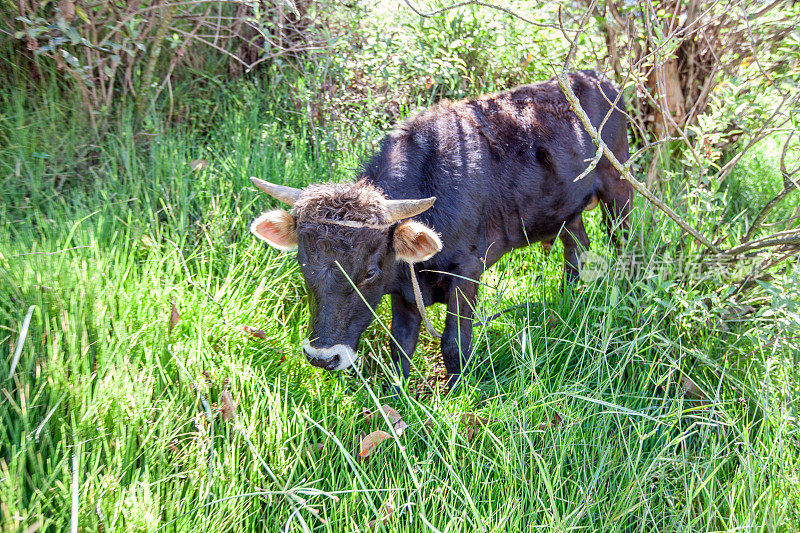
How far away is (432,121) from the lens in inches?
149

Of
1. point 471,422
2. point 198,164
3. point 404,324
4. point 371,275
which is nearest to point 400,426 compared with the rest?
point 471,422

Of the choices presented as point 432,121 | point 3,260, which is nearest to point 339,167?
point 432,121

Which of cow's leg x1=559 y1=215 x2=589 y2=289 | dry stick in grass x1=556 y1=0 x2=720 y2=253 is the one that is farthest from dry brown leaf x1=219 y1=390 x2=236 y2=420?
cow's leg x1=559 y1=215 x2=589 y2=289

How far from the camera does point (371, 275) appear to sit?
10.2ft

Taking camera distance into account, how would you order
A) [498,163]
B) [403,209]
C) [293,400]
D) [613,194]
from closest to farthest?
1. [293,400]
2. [403,209]
3. [498,163]
4. [613,194]

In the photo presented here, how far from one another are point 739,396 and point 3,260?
3853 mm

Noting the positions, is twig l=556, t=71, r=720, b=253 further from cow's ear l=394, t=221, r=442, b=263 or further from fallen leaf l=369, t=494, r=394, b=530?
fallen leaf l=369, t=494, r=394, b=530

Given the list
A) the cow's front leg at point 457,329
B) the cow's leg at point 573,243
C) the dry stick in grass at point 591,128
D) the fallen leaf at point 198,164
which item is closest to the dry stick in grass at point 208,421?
the cow's front leg at point 457,329

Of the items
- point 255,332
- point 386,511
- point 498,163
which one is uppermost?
point 498,163

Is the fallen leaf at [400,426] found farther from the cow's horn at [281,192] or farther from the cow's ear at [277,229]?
the cow's horn at [281,192]

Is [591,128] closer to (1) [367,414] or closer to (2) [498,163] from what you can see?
(2) [498,163]

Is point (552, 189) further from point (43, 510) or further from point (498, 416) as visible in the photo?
point (43, 510)

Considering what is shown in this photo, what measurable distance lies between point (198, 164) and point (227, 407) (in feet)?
7.31

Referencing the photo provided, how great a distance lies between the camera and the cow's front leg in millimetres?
3564
